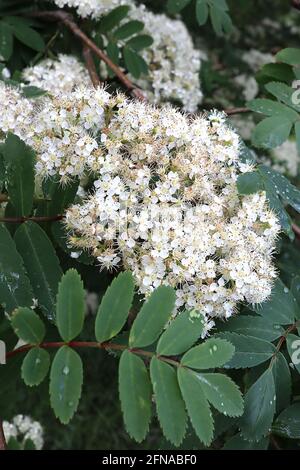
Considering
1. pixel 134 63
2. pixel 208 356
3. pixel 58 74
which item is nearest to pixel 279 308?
pixel 208 356

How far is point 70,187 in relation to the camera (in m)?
1.64

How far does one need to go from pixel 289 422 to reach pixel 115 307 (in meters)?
0.54

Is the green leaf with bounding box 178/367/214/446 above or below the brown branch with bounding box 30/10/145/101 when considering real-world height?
below

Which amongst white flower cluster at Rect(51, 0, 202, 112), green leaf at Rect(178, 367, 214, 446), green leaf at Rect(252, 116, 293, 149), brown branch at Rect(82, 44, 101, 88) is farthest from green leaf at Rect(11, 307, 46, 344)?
white flower cluster at Rect(51, 0, 202, 112)

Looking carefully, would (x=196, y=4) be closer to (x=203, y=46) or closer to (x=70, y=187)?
(x=70, y=187)

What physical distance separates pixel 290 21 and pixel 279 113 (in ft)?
10.8

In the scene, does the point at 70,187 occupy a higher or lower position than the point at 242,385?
higher

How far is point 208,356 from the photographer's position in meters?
1.38

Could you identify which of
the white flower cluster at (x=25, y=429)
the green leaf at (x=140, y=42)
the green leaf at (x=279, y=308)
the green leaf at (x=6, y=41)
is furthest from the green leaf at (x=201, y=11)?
the white flower cluster at (x=25, y=429)

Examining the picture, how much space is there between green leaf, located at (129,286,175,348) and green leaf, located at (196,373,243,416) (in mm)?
126

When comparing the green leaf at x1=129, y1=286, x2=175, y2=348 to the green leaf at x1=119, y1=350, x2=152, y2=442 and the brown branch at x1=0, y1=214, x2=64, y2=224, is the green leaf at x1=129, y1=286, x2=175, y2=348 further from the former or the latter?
the brown branch at x1=0, y1=214, x2=64, y2=224

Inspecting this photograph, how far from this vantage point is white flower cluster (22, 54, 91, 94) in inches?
89.1

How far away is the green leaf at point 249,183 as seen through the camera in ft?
5.16
